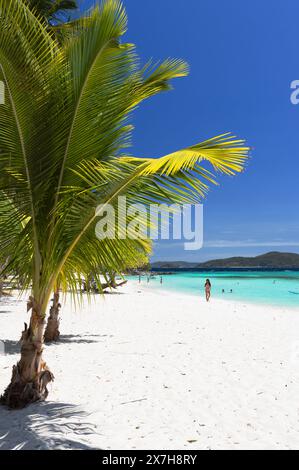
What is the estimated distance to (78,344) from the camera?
940 cm

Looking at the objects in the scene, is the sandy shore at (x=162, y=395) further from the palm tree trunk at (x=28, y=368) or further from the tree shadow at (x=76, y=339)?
the palm tree trunk at (x=28, y=368)

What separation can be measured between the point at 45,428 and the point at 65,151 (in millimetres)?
3104

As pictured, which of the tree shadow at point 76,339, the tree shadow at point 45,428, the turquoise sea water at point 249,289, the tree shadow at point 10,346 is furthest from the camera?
the turquoise sea water at point 249,289

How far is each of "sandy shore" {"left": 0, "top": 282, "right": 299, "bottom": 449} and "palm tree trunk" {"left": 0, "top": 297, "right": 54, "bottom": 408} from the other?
15 centimetres

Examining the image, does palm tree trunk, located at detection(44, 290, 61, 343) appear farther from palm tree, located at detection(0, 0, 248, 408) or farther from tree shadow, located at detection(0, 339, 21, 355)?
palm tree, located at detection(0, 0, 248, 408)


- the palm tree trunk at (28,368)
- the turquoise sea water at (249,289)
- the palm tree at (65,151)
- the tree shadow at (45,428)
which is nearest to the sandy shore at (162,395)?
the tree shadow at (45,428)

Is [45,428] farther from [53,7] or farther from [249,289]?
[249,289]

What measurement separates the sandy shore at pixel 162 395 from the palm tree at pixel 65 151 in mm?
794

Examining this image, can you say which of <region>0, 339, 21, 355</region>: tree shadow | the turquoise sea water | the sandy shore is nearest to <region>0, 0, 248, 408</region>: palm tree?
the sandy shore

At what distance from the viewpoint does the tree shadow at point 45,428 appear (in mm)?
3863

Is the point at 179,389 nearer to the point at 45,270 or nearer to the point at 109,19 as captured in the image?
the point at 45,270

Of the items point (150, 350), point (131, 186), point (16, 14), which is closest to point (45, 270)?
point (131, 186)

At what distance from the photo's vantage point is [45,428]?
421 centimetres
